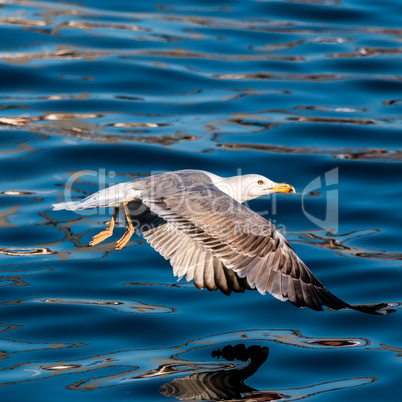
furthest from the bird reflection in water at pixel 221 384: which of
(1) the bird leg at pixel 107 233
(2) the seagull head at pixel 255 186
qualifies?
(2) the seagull head at pixel 255 186

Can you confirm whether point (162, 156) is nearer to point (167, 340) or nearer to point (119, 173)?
point (119, 173)

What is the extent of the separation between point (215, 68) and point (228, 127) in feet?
9.26

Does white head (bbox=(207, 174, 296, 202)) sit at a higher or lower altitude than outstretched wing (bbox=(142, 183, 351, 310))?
higher

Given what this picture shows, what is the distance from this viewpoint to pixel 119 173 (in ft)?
43.6

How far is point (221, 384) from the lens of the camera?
323 inches

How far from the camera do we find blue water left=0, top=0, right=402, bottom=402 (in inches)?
339

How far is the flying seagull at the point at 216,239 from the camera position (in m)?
7.31

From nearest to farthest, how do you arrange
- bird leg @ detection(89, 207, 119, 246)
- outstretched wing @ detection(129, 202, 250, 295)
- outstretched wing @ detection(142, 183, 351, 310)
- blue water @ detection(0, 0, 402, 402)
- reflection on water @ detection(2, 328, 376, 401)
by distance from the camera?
outstretched wing @ detection(142, 183, 351, 310) → outstretched wing @ detection(129, 202, 250, 295) → reflection on water @ detection(2, 328, 376, 401) → bird leg @ detection(89, 207, 119, 246) → blue water @ detection(0, 0, 402, 402)

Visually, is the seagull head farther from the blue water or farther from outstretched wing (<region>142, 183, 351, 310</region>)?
the blue water

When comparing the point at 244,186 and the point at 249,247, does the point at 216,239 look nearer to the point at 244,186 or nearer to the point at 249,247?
the point at 249,247

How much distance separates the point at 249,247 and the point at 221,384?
61.3 inches

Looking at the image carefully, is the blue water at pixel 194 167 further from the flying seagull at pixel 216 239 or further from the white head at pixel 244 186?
the white head at pixel 244 186

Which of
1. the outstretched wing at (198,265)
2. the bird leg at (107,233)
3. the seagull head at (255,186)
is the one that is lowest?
the outstretched wing at (198,265)

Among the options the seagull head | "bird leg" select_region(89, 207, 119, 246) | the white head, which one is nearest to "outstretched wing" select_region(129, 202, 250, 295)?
"bird leg" select_region(89, 207, 119, 246)
